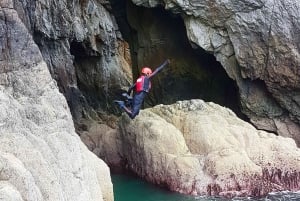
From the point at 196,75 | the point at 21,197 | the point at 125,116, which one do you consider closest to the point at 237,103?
the point at 196,75

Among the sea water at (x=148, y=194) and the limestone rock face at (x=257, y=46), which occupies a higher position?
the limestone rock face at (x=257, y=46)

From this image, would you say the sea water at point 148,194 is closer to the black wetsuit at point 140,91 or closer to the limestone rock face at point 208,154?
the limestone rock face at point 208,154

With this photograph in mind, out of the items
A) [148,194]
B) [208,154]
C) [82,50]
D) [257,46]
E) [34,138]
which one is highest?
[257,46]

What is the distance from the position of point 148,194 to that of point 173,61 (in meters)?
7.39

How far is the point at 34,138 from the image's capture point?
9266 mm

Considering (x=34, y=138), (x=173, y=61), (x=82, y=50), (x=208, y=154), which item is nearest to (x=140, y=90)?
(x=208, y=154)

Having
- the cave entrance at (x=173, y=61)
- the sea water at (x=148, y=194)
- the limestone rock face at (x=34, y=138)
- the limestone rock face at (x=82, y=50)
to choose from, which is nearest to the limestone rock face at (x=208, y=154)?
the sea water at (x=148, y=194)

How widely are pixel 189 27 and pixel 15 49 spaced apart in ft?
28.4

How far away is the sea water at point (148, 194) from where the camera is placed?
13820 millimetres

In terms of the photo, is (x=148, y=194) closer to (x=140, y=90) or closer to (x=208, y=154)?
(x=208, y=154)

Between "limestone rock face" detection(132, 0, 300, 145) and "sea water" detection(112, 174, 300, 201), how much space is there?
16.4 ft

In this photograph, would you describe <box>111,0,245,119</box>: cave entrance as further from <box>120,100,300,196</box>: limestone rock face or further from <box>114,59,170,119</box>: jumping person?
<box>114,59,170,119</box>: jumping person

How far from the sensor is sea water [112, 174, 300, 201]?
1382 centimetres

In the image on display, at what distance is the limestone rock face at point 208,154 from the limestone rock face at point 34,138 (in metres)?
3.77
